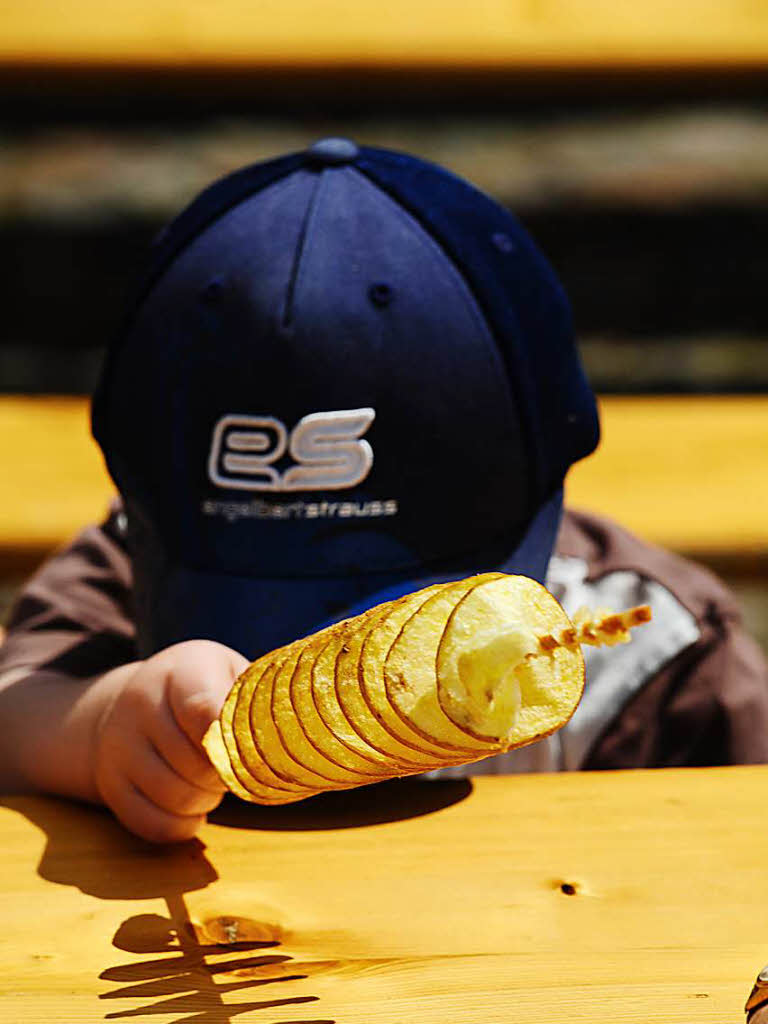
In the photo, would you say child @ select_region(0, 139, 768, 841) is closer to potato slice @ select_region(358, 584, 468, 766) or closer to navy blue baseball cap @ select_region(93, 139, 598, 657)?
navy blue baseball cap @ select_region(93, 139, 598, 657)

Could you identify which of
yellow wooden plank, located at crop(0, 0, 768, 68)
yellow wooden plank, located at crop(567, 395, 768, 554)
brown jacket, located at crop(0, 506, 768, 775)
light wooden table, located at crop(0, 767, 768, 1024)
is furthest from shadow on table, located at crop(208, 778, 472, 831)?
yellow wooden plank, located at crop(0, 0, 768, 68)

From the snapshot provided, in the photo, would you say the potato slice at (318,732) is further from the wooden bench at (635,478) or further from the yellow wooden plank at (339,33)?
the yellow wooden plank at (339,33)

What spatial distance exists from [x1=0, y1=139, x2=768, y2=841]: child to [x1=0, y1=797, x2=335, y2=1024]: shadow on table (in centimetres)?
3

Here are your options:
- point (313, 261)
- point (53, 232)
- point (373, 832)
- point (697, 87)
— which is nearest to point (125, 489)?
point (313, 261)

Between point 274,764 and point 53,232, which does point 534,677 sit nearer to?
point 274,764

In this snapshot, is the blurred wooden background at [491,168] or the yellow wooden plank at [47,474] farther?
the blurred wooden background at [491,168]

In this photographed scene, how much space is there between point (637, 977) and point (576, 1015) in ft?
0.16

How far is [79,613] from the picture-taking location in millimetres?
1313

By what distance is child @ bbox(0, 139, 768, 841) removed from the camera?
908mm

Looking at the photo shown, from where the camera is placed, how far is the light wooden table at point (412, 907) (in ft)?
2.08

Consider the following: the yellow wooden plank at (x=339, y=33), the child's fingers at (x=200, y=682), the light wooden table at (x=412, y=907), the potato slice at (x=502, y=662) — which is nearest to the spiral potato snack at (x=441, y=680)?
the potato slice at (x=502, y=662)

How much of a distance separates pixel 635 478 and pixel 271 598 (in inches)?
36.0

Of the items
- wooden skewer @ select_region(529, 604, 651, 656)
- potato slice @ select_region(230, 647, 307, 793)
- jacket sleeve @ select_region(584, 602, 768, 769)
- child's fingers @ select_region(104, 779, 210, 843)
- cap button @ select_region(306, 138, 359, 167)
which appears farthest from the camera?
jacket sleeve @ select_region(584, 602, 768, 769)

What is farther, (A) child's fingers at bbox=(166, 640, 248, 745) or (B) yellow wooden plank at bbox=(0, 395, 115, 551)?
(B) yellow wooden plank at bbox=(0, 395, 115, 551)
